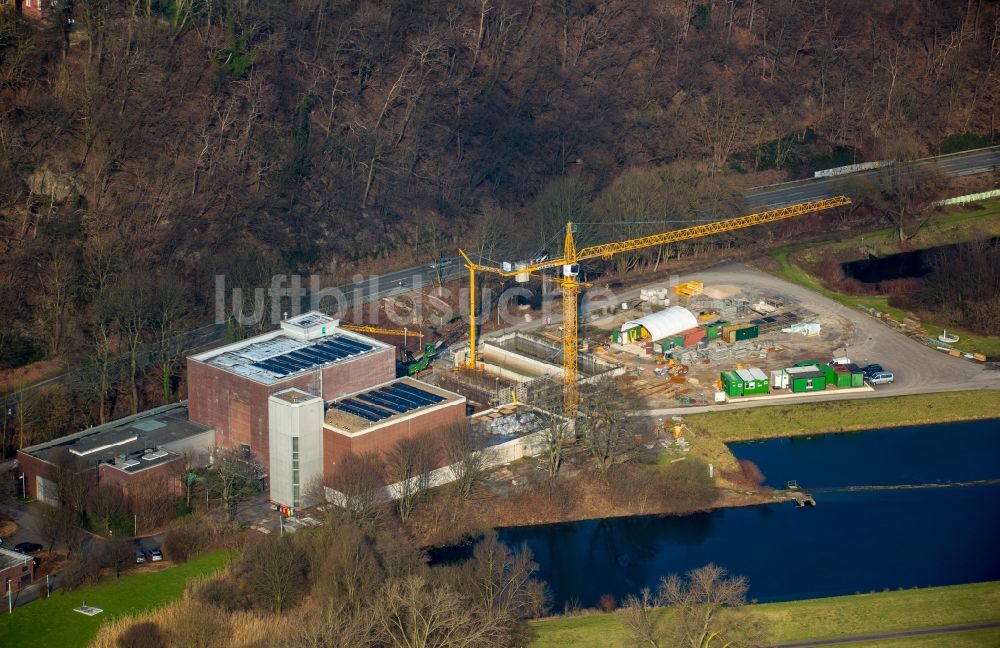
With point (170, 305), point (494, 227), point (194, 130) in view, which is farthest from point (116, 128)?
point (494, 227)

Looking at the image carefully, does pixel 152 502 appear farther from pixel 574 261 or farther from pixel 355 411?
pixel 574 261

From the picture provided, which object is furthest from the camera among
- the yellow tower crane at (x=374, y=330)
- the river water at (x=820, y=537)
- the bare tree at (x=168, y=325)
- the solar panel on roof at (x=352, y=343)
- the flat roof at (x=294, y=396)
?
the yellow tower crane at (x=374, y=330)

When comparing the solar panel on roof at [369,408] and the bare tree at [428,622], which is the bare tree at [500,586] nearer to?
the bare tree at [428,622]

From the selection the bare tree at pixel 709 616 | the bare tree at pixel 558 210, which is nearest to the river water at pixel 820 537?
the bare tree at pixel 709 616

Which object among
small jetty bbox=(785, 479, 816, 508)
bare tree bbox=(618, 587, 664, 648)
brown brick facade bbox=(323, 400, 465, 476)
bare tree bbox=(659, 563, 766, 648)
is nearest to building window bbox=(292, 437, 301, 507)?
brown brick facade bbox=(323, 400, 465, 476)

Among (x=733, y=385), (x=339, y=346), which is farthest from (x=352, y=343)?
(x=733, y=385)

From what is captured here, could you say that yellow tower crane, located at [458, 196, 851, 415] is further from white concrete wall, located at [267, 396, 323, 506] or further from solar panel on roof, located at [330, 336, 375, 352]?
white concrete wall, located at [267, 396, 323, 506]
